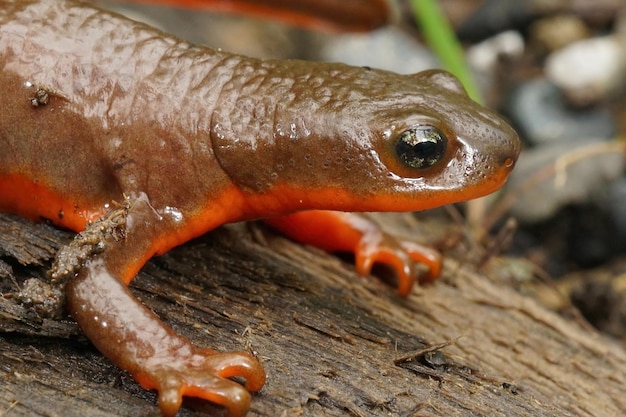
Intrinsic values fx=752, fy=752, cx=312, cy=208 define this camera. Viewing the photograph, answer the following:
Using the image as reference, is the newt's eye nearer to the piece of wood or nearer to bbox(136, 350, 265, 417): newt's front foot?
the piece of wood

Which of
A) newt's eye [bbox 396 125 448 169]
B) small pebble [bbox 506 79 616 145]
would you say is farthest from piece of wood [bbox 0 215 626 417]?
small pebble [bbox 506 79 616 145]

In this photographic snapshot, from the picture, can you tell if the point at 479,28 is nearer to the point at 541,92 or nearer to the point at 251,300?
the point at 541,92

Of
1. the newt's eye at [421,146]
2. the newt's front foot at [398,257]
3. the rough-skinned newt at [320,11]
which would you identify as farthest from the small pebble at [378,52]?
the newt's eye at [421,146]

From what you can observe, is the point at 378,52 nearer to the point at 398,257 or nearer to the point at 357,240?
the point at 357,240

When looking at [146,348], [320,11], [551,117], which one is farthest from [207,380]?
[551,117]

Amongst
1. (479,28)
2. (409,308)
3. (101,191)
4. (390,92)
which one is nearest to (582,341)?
(409,308)

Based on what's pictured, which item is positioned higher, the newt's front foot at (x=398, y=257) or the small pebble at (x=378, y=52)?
the small pebble at (x=378, y=52)

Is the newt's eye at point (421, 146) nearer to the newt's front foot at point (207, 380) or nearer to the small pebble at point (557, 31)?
the newt's front foot at point (207, 380)

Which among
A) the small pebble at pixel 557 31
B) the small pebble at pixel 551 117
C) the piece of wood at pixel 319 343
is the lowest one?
the piece of wood at pixel 319 343
